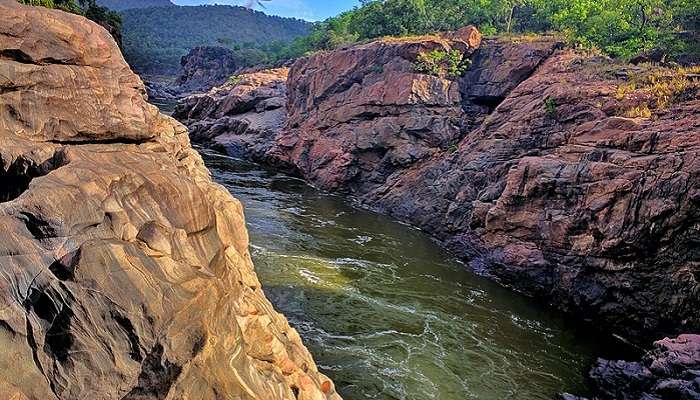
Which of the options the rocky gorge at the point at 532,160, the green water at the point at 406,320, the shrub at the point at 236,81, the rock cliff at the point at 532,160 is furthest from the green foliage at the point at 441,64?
the shrub at the point at 236,81

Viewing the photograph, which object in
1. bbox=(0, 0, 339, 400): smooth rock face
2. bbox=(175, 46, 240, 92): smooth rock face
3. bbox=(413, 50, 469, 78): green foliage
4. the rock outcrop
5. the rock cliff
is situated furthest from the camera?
bbox=(175, 46, 240, 92): smooth rock face

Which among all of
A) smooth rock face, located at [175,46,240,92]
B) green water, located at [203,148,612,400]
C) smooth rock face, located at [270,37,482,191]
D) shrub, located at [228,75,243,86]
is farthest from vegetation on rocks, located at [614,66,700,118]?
smooth rock face, located at [175,46,240,92]

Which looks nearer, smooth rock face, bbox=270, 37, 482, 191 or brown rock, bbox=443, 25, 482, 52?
smooth rock face, bbox=270, 37, 482, 191

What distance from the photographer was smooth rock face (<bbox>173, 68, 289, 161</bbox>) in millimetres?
32812

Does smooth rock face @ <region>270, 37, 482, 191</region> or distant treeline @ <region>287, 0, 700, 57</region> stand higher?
distant treeline @ <region>287, 0, 700, 57</region>

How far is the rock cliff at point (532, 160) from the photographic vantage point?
12.9 metres

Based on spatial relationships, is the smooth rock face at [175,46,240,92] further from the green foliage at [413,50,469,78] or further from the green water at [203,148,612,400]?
the green water at [203,148,612,400]

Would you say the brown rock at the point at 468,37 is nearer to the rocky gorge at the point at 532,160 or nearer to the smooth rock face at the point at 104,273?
the rocky gorge at the point at 532,160

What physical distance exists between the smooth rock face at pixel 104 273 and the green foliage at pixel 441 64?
862 inches

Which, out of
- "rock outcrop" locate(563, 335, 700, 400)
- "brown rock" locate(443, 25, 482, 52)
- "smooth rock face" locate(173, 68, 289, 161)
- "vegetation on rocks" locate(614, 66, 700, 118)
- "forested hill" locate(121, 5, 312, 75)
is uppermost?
"forested hill" locate(121, 5, 312, 75)

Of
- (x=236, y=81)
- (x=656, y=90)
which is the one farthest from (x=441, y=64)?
(x=236, y=81)

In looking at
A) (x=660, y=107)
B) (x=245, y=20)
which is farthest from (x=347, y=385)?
(x=245, y=20)

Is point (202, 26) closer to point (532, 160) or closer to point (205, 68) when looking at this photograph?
point (205, 68)

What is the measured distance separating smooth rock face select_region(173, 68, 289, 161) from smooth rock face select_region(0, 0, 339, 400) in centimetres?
2354
